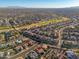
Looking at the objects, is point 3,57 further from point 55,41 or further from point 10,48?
point 55,41

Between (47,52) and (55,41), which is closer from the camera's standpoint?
(47,52)

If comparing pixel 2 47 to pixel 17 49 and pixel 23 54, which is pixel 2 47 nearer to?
pixel 17 49

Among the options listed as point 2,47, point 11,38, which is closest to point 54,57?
point 2,47

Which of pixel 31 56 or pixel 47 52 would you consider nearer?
pixel 31 56

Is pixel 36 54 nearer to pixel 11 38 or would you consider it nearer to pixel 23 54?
pixel 23 54

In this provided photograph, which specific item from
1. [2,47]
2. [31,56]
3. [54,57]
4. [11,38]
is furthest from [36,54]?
[11,38]

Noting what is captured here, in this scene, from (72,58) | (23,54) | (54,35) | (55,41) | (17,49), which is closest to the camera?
(72,58)

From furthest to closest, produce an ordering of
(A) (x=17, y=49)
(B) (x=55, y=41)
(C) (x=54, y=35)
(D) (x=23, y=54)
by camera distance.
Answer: (C) (x=54, y=35)
(B) (x=55, y=41)
(A) (x=17, y=49)
(D) (x=23, y=54)

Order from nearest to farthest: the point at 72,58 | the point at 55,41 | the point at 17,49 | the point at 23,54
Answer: the point at 72,58
the point at 23,54
the point at 17,49
the point at 55,41

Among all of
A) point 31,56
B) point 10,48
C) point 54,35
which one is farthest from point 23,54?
point 54,35
